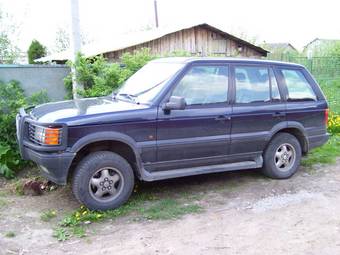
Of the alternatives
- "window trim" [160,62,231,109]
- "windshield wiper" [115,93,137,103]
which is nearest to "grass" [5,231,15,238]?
"windshield wiper" [115,93,137,103]

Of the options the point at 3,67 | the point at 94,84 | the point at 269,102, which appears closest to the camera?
the point at 269,102

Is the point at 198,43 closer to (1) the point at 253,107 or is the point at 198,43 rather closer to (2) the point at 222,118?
(1) the point at 253,107

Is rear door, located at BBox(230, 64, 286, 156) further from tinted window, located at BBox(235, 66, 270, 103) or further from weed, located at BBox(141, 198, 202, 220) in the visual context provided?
weed, located at BBox(141, 198, 202, 220)

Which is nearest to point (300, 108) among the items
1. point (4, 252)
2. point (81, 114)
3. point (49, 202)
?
point (81, 114)

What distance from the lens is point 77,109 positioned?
5.28m

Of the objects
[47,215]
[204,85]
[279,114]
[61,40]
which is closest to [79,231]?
[47,215]

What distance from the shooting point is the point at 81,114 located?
4977 mm

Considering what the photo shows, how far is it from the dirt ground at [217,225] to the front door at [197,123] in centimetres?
62

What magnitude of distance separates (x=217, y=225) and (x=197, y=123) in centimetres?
141

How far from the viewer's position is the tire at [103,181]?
4.96m

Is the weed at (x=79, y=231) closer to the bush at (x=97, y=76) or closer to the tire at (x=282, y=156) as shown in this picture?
the tire at (x=282, y=156)

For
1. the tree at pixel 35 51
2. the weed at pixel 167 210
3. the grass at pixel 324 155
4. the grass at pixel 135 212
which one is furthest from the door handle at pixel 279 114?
the tree at pixel 35 51

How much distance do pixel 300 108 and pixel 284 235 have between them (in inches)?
102

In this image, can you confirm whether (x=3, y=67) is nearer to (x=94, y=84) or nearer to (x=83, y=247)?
(x=94, y=84)
